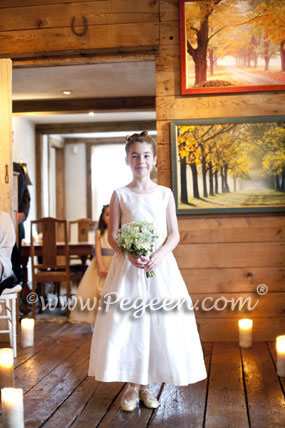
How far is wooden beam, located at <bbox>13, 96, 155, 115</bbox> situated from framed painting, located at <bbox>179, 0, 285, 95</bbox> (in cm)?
363

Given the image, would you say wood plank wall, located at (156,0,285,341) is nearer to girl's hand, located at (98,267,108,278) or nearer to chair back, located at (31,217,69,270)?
girl's hand, located at (98,267,108,278)

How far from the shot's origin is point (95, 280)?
16.6 feet

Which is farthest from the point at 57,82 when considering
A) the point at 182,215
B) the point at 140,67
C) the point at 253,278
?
the point at 253,278

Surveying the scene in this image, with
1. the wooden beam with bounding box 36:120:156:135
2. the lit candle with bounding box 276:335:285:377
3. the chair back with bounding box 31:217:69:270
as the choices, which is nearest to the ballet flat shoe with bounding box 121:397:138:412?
the lit candle with bounding box 276:335:285:377

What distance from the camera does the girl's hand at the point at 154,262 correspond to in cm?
267

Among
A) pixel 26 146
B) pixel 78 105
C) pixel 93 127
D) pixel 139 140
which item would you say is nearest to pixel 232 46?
pixel 139 140

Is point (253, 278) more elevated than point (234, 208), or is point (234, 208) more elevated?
point (234, 208)

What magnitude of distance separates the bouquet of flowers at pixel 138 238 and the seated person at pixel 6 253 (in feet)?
5.10

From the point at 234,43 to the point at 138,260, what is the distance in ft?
7.57

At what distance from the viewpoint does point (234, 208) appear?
167 inches

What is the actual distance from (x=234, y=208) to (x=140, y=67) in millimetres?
2629

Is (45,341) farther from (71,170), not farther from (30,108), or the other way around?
(71,170)

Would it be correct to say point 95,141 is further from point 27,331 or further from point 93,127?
point 27,331

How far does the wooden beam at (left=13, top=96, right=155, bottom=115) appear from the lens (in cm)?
791
